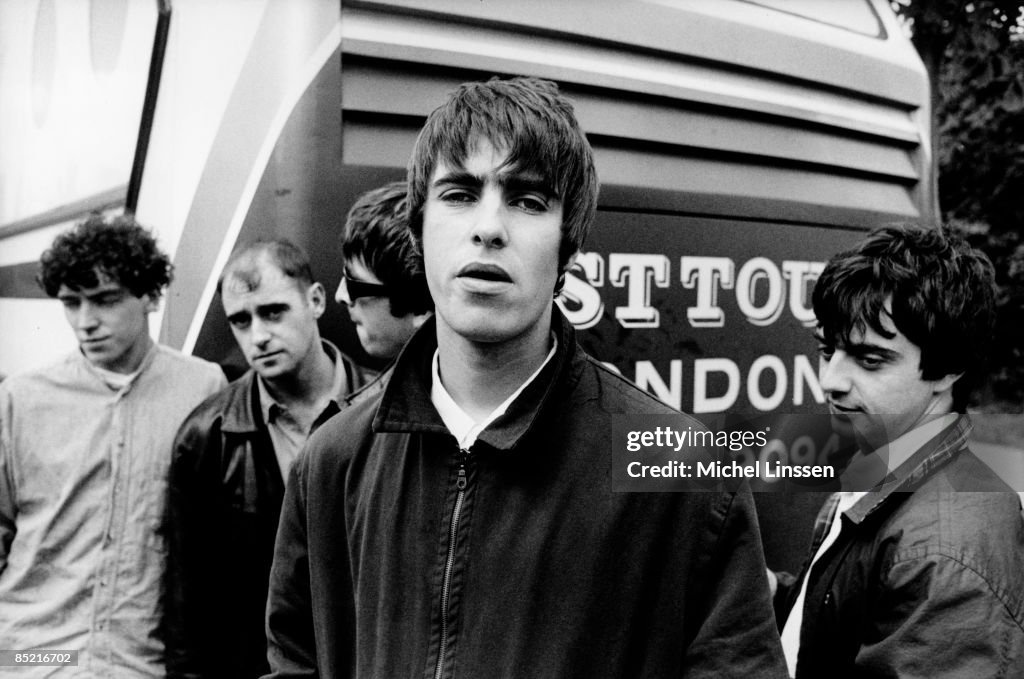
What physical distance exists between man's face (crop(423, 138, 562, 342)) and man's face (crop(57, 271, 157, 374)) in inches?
34.2

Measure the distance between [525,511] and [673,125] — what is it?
4.05 ft

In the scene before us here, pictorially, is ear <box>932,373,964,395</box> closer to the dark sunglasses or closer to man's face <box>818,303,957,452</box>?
man's face <box>818,303,957,452</box>

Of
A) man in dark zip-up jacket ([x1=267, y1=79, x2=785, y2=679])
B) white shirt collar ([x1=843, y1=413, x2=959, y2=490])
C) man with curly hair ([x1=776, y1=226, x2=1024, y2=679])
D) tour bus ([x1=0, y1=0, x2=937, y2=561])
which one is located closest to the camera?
man in dark zip-up jacket ([x1=267, y1=79, x2=785, y2=679])

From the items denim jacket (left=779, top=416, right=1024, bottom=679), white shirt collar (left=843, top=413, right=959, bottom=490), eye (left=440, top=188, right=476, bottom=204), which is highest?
eye (left=440, top=188, right=476, bottom=204)

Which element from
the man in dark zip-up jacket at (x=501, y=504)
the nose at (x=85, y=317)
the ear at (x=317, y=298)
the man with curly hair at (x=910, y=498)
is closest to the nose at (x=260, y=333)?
the ear at (x=317, y=298)

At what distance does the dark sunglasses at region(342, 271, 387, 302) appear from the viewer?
72.5 inches

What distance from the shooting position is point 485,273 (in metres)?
1.21

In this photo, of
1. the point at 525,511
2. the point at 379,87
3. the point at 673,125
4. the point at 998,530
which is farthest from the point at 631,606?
the point at 673,125

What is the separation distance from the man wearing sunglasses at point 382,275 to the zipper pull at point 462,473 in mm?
590

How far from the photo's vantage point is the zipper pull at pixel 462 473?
46.5 inches

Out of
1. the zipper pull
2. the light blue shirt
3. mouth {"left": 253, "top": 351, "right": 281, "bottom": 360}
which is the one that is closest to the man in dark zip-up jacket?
the zipper pull

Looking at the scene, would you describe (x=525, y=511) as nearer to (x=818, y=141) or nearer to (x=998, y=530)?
(x=998, y=530)

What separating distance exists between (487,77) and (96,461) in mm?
1137

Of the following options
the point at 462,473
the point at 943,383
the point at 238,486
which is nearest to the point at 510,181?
the point at 462,473
